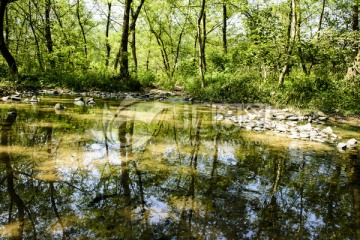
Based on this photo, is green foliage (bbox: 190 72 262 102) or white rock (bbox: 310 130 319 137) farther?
green foliage (bbox: 190 72 262 102)

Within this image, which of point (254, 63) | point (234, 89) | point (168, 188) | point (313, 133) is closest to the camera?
point (168, 188)

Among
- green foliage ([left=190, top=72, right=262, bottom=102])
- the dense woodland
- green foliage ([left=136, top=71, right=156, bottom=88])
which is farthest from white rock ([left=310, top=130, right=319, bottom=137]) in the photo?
green foliage ([left=136, top=71, right=156, bottom=88])

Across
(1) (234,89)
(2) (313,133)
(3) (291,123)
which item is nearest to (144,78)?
(1) (234,89)

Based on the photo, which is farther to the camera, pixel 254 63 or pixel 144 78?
pixel 144 78

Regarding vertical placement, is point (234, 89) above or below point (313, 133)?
above

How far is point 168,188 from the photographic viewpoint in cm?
322

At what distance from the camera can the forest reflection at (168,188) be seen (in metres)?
2.39

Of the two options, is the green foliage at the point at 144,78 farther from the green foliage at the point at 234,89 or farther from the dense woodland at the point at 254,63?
the green foliage at the point at 234,89

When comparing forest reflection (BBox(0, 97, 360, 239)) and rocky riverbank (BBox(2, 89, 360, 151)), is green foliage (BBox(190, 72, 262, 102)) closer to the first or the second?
rocky riverbank (BBox(2, 89, 360, 151))

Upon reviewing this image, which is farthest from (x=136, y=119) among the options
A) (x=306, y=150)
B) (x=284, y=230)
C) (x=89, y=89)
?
(x=89, y=89)

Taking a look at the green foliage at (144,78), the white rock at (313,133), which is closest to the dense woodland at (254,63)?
the green foliage at (144,78)

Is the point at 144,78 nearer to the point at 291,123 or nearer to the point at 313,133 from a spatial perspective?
the point at 291,123

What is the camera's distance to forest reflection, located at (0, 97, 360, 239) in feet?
7.84

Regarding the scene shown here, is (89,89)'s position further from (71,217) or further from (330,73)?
(71,217)
